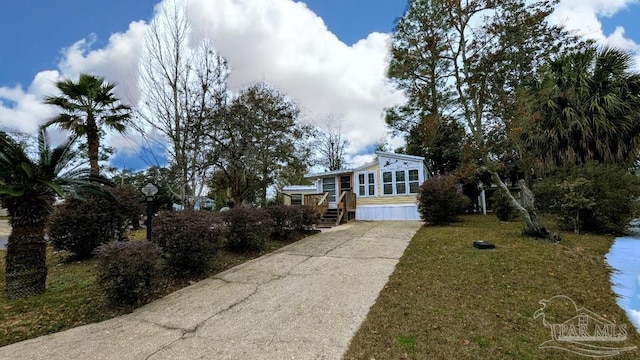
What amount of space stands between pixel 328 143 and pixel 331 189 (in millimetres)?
12623

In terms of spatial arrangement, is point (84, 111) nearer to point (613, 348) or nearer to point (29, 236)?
point (29, 236)

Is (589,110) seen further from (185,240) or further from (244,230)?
(185,240)

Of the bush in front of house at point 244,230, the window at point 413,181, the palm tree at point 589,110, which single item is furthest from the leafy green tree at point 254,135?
the palm tree at point 589,110

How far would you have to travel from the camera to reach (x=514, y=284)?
468 cm

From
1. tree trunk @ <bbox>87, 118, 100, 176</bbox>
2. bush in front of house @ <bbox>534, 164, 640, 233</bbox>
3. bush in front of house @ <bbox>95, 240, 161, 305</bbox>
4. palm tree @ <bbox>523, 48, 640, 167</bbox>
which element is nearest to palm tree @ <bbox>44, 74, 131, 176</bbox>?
tree trunk @ <bbox>87, 118, 100, 176</bbox>

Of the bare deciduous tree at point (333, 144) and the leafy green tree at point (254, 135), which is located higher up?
the bare deciduous tree at point (333, 144)

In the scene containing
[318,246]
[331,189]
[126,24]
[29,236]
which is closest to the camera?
[29,236]

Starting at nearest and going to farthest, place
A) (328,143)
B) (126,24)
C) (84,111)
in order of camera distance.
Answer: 1. (126,24)
2. (84,111)
3. (328,143)

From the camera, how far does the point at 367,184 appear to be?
16.0 m

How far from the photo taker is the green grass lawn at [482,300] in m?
3.00

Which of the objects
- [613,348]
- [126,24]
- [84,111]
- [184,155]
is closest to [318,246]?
[184,155]

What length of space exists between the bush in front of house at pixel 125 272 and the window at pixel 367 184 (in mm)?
12334

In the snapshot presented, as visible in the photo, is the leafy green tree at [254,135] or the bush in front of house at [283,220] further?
the leafy green tree at [254,135]

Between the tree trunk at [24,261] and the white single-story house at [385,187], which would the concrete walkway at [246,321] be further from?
the white single-story house at [385,187]
